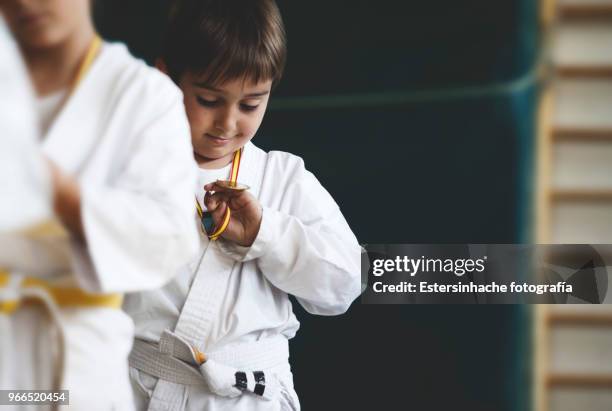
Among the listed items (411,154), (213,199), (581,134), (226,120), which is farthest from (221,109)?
(581,134)

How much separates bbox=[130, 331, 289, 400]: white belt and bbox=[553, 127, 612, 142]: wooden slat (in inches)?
36.3

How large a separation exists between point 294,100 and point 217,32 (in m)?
0.31

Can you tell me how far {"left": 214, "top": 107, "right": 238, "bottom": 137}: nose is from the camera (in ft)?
3.64

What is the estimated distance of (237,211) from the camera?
1.13 m

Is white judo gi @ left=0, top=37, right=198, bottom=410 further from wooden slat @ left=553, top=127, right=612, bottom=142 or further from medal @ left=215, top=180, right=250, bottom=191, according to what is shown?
wooden slat @ left=553, top=127, right=612, bottom=142

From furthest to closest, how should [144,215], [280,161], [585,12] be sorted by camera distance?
[585,12], [280,161], [144,215]

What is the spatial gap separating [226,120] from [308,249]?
0.22m

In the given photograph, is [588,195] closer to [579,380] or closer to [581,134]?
[581,134]

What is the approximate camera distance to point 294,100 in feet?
4.62

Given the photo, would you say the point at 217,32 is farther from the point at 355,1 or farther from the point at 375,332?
the point at 375,332

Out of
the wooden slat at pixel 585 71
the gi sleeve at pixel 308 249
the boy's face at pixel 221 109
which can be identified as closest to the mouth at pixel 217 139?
the boy's face at pixel 221 109

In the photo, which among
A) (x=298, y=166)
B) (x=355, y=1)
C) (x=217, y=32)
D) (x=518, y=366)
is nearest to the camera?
(x=217, y=32)

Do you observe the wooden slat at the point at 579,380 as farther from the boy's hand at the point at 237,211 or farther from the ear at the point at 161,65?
the ear at the point at 161,65

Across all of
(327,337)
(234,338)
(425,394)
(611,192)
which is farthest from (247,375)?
(611,192)
